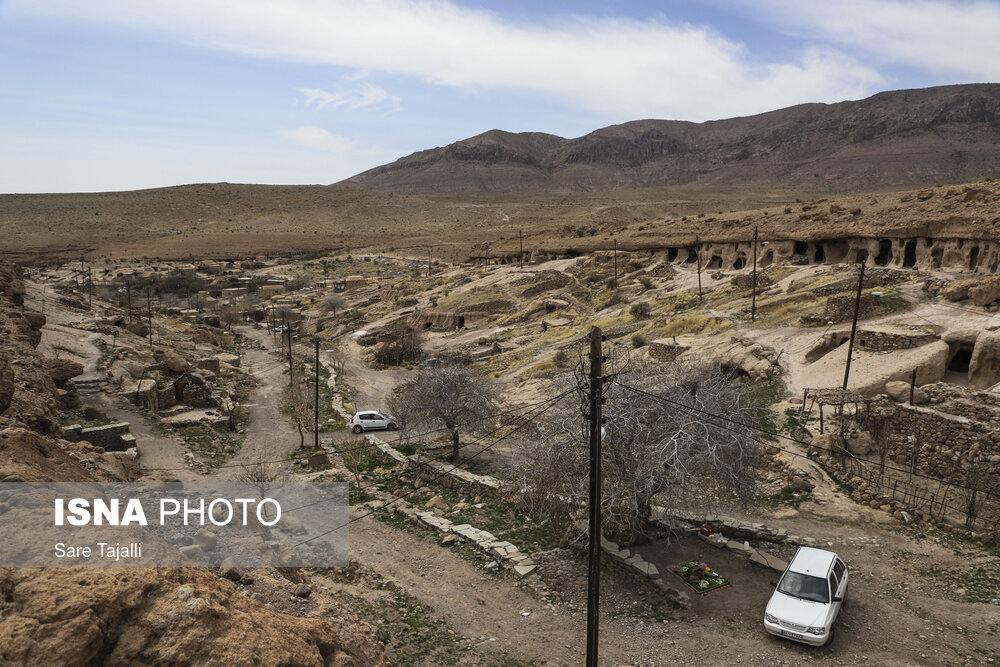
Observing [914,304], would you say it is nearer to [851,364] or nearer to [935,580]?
[851,364]

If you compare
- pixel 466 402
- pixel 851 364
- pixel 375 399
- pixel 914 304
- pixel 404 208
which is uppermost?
pixel 404 208

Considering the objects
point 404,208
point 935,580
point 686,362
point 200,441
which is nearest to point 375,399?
point 200,441

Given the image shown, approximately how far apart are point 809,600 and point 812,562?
0.85 m

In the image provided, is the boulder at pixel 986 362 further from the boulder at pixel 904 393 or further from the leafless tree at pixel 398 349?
the leafless tree at pixel 398 349

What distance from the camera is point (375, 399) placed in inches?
1174

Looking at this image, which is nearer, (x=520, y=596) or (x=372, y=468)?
(x=520, y=596)

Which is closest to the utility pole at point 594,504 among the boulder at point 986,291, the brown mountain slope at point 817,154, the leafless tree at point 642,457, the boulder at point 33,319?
the leafless tree at point 642,457

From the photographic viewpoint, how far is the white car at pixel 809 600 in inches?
377

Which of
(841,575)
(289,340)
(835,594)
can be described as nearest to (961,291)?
(841,575)

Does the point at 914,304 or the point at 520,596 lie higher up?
the point at 914,304

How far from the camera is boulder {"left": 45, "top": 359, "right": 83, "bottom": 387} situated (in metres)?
18.6

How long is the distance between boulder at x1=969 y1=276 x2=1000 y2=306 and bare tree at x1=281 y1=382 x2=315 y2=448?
25.5 metres

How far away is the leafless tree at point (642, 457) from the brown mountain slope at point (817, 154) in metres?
121

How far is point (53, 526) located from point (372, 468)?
46.4ft
